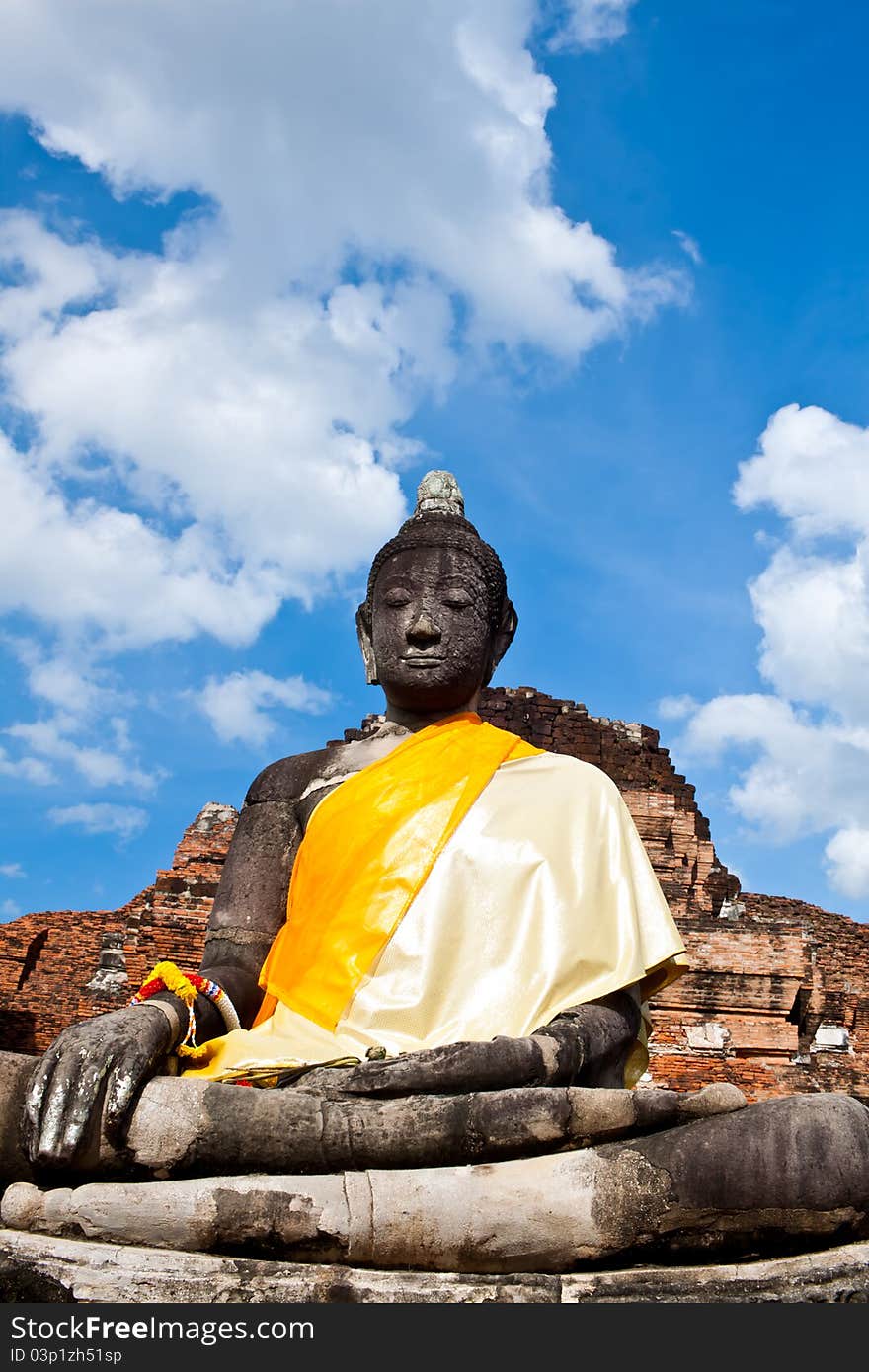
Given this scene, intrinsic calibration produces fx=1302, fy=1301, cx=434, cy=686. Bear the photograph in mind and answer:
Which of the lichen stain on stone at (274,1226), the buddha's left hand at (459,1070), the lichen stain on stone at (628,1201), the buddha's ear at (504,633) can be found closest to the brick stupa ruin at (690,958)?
the buddha's ear at (504,633)

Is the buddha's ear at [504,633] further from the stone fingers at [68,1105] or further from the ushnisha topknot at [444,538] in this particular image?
the stone fingers at [68,1105]

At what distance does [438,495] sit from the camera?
5.61m

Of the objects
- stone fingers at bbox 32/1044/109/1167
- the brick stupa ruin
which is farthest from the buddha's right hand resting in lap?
the brick stupa ruin

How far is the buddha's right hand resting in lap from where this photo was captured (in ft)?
11.4

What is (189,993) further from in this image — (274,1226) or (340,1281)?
(340,1281)

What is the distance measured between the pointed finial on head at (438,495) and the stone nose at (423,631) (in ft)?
2.38

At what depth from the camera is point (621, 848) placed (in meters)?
4.43

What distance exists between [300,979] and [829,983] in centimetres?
1177

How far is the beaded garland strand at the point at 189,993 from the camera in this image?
12.7ft

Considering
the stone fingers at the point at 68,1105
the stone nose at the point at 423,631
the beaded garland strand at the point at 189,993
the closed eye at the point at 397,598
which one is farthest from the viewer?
the closed eye at the point at 397,598

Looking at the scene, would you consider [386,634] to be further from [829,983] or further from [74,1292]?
[829,983]

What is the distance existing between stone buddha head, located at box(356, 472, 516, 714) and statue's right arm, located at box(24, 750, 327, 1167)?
529 mm

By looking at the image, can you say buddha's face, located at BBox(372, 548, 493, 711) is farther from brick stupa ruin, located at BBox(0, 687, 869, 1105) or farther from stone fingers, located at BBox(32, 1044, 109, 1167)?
brick stupa ruin, located at BBox(0, 687, 869, 1105)

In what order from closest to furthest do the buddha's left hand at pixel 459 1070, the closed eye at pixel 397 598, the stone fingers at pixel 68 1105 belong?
1. the stone fingers at pixel 68 1105
2. the buddha's left hand at pixel 459 1070
3. the closed eye at pixel 397 598
